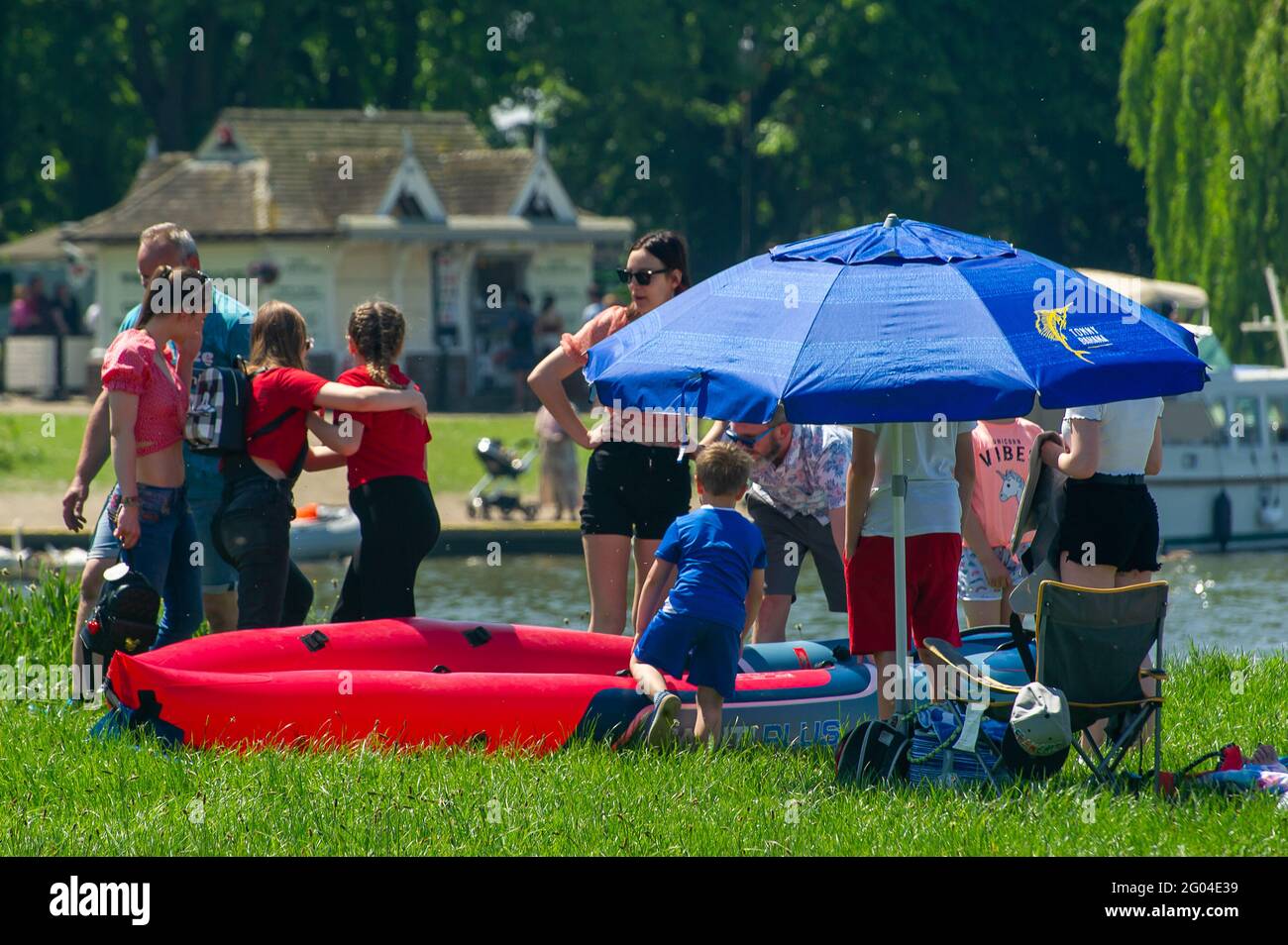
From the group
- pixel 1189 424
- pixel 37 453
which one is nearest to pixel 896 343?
pixel 1189 424

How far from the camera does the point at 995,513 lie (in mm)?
9453

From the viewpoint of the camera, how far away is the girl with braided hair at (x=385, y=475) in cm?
858

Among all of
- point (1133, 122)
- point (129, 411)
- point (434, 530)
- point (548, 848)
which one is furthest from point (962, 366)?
point (1133, 122)

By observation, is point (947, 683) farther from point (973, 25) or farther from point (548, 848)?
point (973, 25)

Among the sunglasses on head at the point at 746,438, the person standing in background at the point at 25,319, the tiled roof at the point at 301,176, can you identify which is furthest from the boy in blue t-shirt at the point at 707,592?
the person standing in background at the point at 25,319

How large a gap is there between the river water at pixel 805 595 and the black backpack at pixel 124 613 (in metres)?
5.52

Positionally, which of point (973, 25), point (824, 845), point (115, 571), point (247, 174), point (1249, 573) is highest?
point (973, 25)

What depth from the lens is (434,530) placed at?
875 cm

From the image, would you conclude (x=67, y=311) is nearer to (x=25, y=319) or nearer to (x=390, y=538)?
(x=25, y=319)

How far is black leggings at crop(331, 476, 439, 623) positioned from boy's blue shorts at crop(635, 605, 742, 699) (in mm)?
1252

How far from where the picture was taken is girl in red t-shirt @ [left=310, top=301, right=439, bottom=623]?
28.1 feet

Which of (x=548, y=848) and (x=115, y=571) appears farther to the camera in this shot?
(x=115, y=571)

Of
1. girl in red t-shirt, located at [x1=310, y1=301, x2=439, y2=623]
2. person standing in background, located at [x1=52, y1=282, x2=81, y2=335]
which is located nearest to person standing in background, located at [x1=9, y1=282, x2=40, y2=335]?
person standing in background, located at [x1=52, y1=282, x2=81, y2=335]
